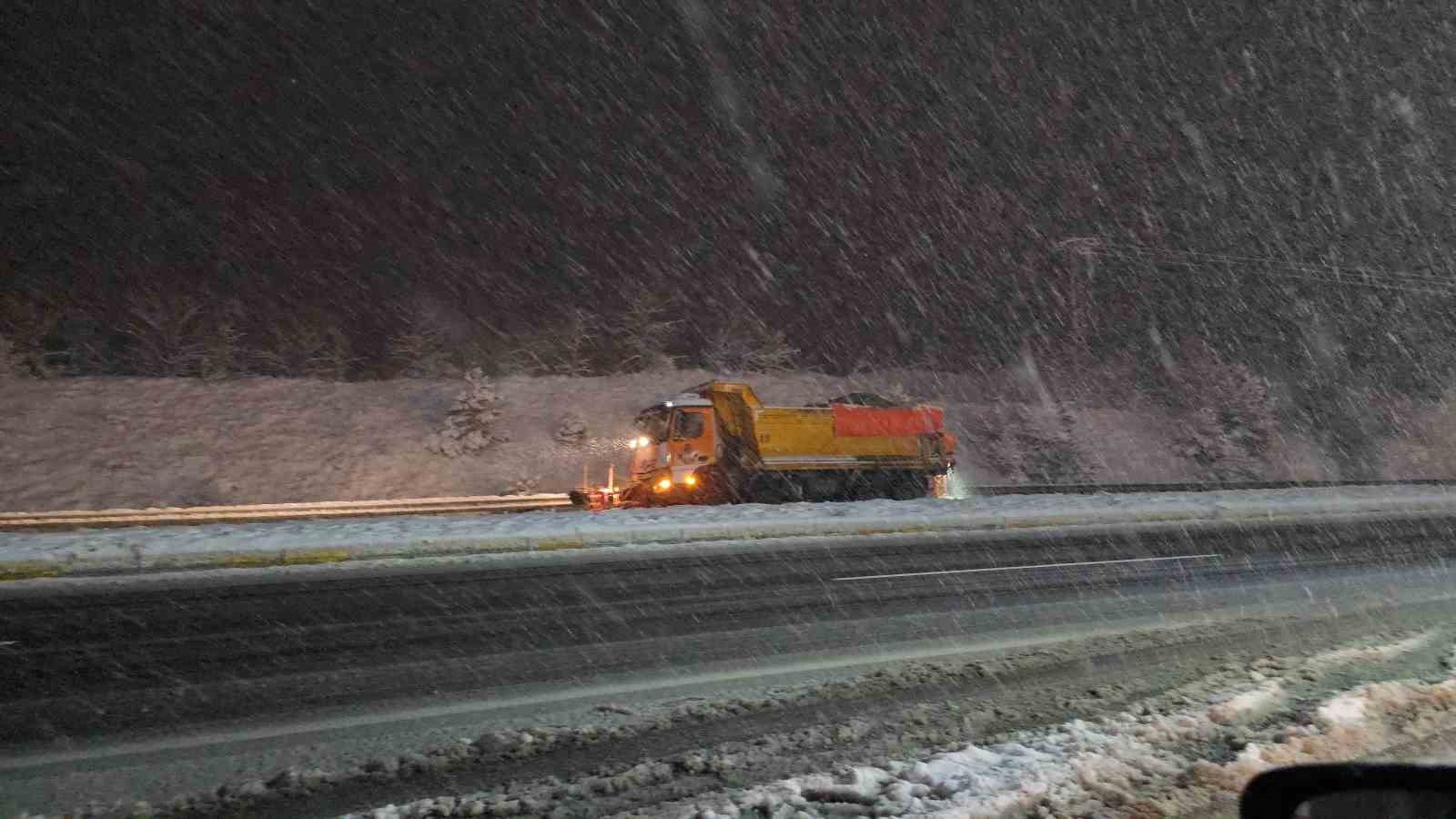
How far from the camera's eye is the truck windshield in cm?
2145

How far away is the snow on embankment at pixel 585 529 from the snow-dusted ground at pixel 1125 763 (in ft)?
32.8

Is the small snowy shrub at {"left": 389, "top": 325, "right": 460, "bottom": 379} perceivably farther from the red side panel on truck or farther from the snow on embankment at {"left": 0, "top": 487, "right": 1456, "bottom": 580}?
the red side panel on truck

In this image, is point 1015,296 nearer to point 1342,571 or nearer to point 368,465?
point 368,465

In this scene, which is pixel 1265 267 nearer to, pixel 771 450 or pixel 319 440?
pixel 771 450

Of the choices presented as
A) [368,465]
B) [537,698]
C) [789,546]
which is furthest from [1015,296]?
[537,698]

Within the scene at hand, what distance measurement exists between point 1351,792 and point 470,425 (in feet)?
98.3

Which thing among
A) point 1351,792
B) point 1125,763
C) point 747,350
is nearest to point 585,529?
point 1125,763

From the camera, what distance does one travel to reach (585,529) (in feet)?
50.9

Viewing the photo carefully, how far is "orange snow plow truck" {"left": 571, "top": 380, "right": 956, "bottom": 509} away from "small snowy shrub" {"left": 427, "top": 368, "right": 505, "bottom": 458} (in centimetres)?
872

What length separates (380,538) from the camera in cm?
1409

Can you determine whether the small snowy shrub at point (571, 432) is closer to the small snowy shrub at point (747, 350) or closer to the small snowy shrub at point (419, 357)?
the small snowy shrub at point (419, 357)

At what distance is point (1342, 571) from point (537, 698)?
11.1 meters

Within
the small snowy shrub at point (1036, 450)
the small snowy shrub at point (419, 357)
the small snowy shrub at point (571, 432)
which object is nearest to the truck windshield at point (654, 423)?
the small snowy shrub at point (571, 432)

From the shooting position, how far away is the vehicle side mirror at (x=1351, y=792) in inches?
80.6
